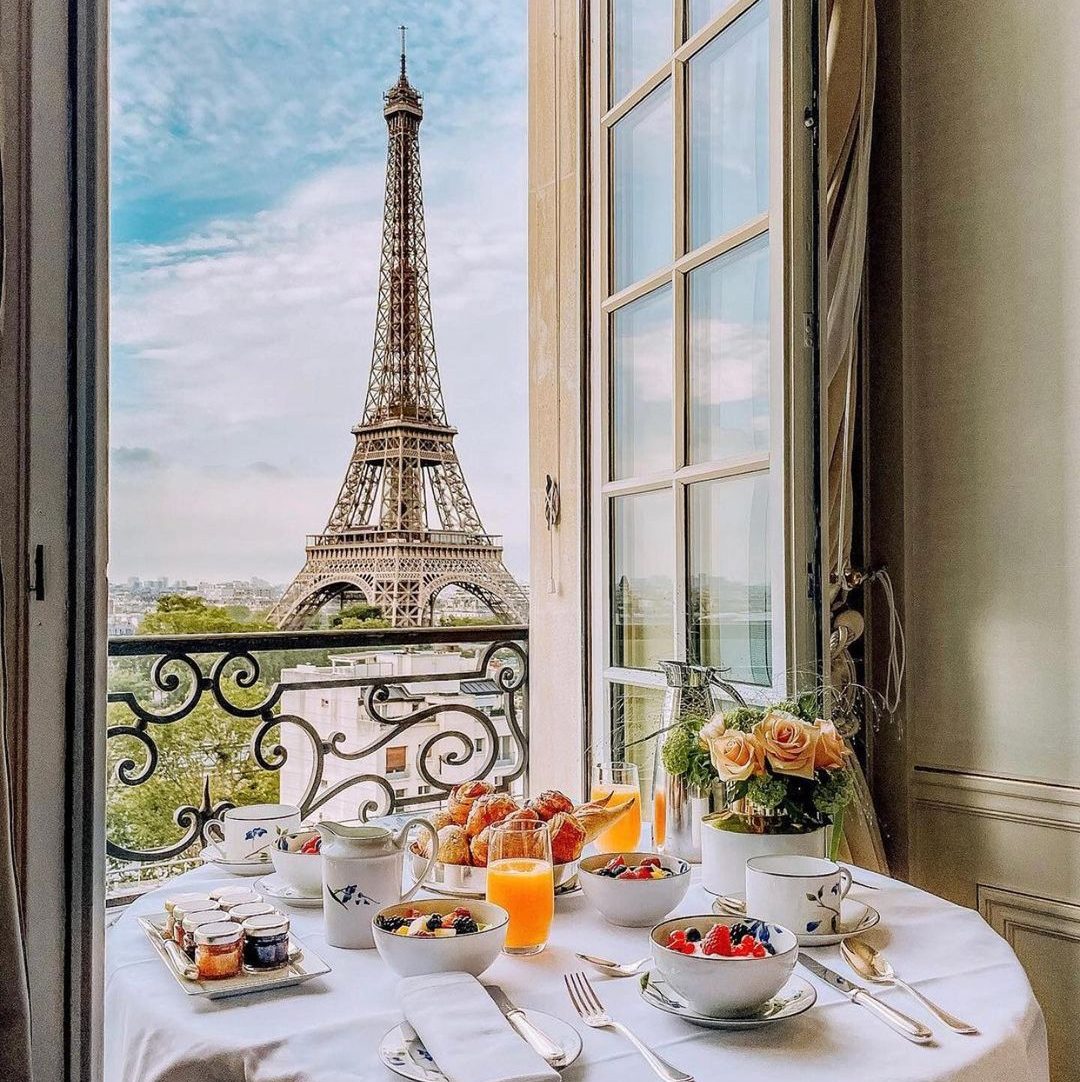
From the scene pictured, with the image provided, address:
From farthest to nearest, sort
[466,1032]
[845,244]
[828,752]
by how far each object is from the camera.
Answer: [845,244]
[828,752]
[466,1032]

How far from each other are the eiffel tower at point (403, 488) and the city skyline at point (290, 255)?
0.41 metres

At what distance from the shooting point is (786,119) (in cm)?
165

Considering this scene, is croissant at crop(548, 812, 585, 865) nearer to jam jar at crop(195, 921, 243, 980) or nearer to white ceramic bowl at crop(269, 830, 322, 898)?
white ceramic bowl at crop(269, 830, 322, 898)

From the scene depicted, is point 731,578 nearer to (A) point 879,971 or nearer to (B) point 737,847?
(B) point 737,847

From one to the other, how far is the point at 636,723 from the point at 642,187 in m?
1.11

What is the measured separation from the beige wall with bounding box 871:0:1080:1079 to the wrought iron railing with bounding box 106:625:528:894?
57.8 inches

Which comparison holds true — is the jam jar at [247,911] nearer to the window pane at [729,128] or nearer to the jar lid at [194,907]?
the jar lid at [194,907]

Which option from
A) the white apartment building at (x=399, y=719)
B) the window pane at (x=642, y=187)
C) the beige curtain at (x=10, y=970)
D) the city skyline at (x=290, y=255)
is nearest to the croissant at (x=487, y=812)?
the beige curtain at (x=10, y=970)

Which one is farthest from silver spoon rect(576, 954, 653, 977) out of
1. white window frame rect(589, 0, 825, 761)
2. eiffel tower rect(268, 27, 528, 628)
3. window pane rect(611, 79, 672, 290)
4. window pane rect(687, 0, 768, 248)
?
eiffel tower rect(268, 27, 528, 628)

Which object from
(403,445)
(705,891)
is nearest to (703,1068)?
(705,891)

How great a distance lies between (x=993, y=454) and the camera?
5.56 ft

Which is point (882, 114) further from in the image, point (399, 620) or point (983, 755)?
point (399, 620)

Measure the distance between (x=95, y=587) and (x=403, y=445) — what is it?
603cm

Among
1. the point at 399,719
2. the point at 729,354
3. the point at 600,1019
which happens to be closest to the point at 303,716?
the point at 399,719
